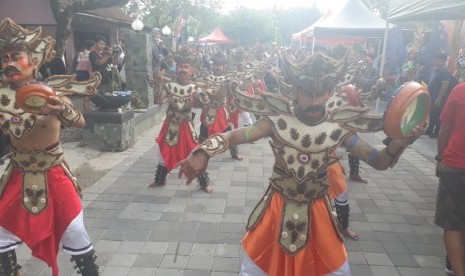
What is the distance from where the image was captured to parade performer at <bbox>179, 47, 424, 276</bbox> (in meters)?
2.72

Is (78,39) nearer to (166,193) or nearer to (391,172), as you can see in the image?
(166,193)

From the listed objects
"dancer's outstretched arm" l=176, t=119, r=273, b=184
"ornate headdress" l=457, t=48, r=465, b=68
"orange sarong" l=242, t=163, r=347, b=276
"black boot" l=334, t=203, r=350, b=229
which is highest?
"ornate headdress" l=457, t=48, r=465, b=68

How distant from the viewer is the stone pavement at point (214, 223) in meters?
4.05

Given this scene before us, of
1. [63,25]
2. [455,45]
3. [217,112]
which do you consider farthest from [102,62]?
[455,45]

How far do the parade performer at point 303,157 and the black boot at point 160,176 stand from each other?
3506 millimetres

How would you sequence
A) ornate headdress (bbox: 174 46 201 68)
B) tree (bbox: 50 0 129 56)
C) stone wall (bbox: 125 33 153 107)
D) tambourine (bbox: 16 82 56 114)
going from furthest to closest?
stone wall (bbox: 125 33 153 107) < tree (bbox: 50 0 129 56) < ornate headdress (bbox: 174 46 201 68) < tambourine (bbox: 16 82 56 114)

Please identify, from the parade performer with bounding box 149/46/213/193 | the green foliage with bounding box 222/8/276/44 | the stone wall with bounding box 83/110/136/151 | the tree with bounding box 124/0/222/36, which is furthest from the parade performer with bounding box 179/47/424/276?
the green foliage with bounding box 222/8/276/44

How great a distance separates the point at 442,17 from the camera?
7.06 meters

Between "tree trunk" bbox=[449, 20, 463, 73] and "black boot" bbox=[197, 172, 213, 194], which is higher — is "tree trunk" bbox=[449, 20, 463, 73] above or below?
above

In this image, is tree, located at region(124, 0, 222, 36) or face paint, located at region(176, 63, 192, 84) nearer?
face paint, located at region(176, 63, 192, 84)

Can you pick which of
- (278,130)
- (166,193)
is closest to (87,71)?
(166,193)

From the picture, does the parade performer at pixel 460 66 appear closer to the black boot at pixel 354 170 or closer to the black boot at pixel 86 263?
the black boot at pixel 354 170

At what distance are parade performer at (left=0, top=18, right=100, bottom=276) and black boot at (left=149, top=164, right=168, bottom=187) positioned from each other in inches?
114

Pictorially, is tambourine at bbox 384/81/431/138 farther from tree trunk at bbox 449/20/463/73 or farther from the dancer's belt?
Answer: tree trunk at bbox 449/20/463/73
